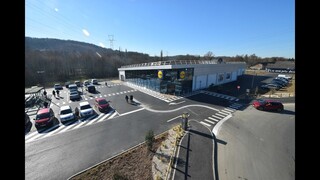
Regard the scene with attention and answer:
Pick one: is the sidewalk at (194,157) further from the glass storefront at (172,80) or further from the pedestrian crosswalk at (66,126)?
the glass storefront at (172,80)

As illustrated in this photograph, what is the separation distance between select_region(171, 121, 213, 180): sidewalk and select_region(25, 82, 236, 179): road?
3.30m

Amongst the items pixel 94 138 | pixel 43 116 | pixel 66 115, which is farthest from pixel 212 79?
pixel 43 116

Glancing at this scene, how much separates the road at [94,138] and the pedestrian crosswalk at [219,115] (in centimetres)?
46

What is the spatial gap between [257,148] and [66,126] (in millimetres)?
20313

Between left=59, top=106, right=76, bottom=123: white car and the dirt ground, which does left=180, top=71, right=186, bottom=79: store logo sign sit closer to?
left=59, top=106, right=76, bottom=123: white car

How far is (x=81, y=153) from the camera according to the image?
12422mm

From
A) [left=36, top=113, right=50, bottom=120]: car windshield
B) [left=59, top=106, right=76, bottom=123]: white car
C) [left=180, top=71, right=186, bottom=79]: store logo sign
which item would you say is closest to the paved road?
[left=180, top=71, right=186, bottom=79]: store logo sign

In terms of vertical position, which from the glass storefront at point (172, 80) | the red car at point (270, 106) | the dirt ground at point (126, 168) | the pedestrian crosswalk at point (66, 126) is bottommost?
the dirt ground at point (126, 168)

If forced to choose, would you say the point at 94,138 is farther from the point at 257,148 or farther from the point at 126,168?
the point at 257,148

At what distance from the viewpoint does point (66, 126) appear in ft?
58.2

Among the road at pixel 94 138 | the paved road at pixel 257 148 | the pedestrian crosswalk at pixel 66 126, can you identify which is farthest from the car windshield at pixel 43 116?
the paved road at pixel 257 148

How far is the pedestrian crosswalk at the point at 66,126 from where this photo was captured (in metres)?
15.6

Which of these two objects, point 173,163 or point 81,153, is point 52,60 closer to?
point 81,153
